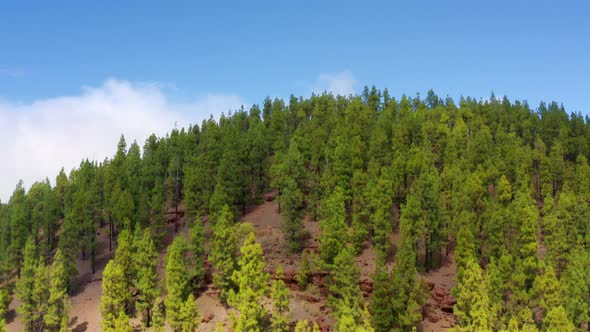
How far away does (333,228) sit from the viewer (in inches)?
2827

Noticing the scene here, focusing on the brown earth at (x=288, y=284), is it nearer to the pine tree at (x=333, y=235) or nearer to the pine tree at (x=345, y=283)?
the pine tree at (x=345, y=283)

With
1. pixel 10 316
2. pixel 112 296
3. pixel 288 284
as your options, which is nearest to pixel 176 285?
pixel 112 296

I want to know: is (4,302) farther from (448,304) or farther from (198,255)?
(448,304)

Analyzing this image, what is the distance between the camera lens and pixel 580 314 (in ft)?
198

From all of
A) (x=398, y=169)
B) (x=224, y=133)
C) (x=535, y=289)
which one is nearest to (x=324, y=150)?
(x=398, y=169)

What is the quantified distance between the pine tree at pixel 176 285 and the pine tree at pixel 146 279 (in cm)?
256

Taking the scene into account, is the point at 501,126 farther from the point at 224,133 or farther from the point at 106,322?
the point at 106,322

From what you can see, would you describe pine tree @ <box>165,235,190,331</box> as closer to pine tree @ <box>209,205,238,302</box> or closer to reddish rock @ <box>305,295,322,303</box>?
pine tree @ <box>209,205,238,302</box>

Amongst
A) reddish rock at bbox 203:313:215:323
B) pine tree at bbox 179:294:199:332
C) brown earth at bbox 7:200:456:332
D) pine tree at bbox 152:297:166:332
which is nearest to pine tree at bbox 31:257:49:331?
brown earth at bbox 7:200:456:332

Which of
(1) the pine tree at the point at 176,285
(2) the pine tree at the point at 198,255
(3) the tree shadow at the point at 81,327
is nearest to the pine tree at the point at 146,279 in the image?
(1) the pine tree at the point at 176,285

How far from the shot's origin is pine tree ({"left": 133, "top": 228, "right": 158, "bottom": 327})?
226 feet

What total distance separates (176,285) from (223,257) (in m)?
7.83

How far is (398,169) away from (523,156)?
27.0 metres

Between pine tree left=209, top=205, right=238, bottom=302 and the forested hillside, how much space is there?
0.91 feet
